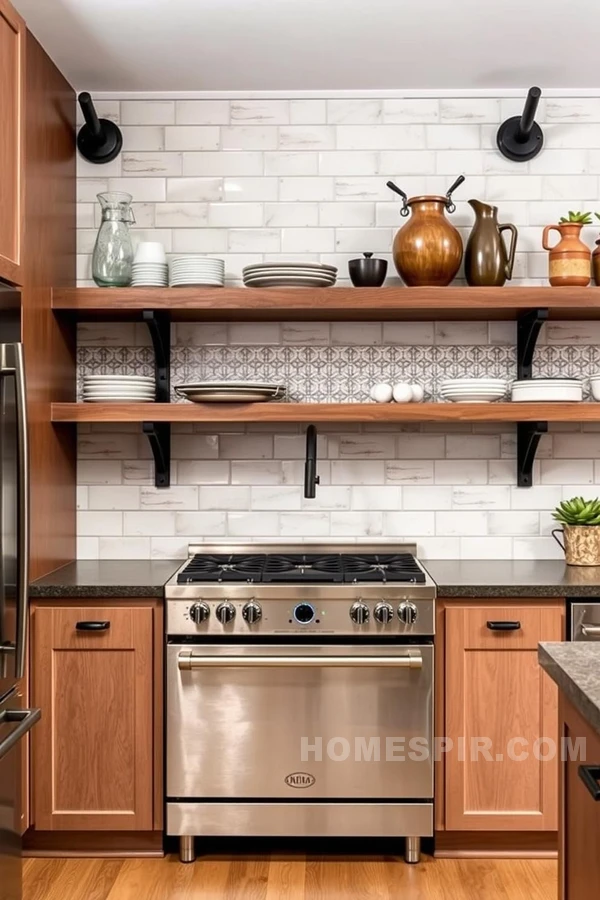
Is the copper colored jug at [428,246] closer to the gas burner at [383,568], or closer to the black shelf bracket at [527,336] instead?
the black shelf bracket at [527,336]

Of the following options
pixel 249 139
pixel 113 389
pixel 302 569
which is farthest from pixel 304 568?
pixel 249 139

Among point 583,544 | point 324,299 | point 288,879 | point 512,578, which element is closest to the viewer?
point 288,879

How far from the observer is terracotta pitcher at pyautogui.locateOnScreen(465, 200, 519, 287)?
312 cm

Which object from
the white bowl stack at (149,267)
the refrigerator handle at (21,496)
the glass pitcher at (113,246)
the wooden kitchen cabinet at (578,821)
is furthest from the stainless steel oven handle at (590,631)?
the glass pitcher at (113,246)

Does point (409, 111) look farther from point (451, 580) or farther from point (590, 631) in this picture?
point (590, 631)

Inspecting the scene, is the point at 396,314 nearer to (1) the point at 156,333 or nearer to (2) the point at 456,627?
(1) the point at 156,333

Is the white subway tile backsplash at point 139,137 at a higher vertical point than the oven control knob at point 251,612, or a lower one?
higher

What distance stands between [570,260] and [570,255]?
18 millimetres

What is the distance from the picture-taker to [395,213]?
11.1ft

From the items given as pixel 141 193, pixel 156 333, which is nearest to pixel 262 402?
pixel 156 333

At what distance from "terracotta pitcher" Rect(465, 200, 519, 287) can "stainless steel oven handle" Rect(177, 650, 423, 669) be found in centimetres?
135

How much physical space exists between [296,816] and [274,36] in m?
2.52

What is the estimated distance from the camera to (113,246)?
3.13 meters

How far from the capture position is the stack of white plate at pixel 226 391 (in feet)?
9.78
